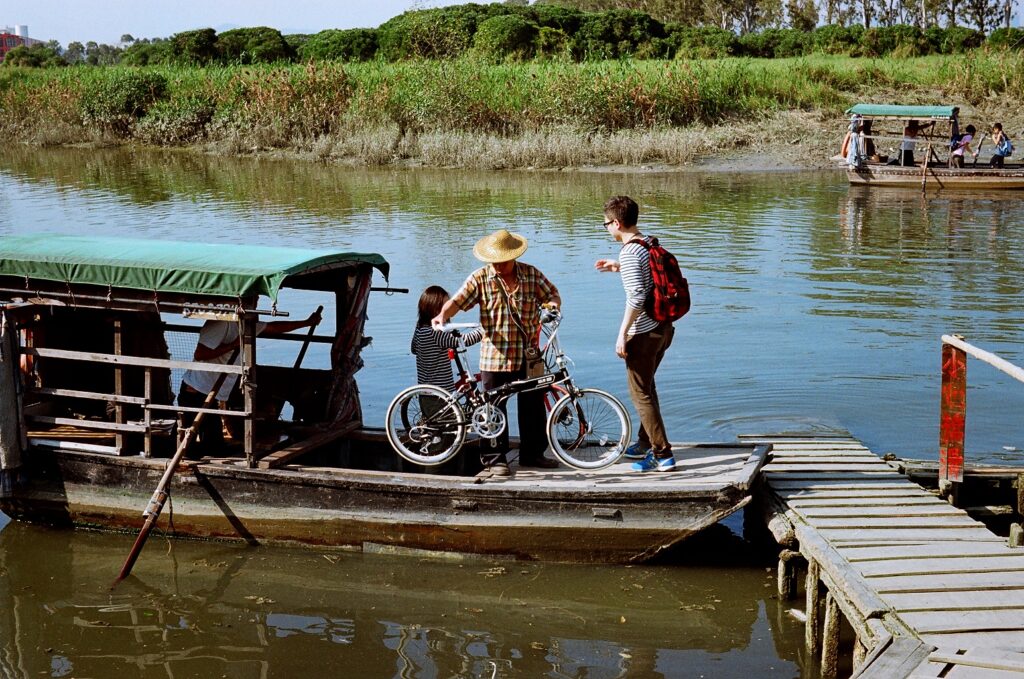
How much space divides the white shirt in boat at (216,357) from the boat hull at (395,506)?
0.60 m

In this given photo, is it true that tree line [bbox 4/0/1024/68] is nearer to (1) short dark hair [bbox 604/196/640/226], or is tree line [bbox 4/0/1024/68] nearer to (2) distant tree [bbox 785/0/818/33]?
(2) distant tree [bbox 785/0/818/33]

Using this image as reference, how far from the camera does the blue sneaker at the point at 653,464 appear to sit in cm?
862

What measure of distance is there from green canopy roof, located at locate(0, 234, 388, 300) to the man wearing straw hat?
1.22 metres

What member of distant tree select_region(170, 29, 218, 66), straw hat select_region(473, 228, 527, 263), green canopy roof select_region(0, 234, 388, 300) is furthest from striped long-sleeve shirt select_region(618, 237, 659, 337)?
distant tree select_region(170, 29, 218, 66)

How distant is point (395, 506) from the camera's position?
8672 millimetres

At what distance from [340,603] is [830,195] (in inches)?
903

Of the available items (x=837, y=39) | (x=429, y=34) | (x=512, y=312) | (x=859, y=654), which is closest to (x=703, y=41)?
(x=837, y=39)

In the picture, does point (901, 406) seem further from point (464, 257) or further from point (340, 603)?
point (464, 257)

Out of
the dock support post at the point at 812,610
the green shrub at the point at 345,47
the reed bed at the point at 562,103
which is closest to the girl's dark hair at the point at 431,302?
the dock support post at the point at 812,610

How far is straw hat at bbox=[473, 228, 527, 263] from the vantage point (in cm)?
826

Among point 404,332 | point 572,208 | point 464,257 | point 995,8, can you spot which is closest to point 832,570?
point 404,332

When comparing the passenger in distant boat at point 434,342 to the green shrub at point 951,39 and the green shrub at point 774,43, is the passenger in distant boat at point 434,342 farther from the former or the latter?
the green shrub at point 774,43

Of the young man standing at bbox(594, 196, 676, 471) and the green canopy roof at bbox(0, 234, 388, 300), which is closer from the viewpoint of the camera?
the young man standing at bbox(594, 196, 676, 471)

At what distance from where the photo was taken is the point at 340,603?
8398 mm
